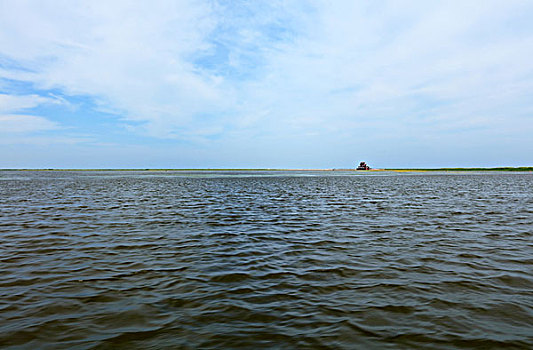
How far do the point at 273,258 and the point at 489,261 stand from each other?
7.73 m

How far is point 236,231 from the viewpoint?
647 inches

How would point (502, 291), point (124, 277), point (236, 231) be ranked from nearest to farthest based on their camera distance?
point (502, 291) → point (124, 277) → point (236, 231)

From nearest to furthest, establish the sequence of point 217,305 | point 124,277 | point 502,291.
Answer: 1. point 217,305
2. point 502,291
3. point 124,277

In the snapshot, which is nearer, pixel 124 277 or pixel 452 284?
pixel 452 284

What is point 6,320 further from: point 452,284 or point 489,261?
point 489,261

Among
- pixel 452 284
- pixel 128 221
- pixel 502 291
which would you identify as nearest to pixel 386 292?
pixel 452 284

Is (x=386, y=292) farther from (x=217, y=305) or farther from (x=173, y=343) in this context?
(x=173, y=343)

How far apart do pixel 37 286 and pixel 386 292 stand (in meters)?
9.89

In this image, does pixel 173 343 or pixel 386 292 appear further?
pixel 386 292

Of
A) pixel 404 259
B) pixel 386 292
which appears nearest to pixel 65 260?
pixel 386 292

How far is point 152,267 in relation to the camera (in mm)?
10344

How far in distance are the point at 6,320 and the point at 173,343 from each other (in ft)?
13.3

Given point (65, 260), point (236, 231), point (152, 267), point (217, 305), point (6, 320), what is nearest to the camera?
point (6, 320)

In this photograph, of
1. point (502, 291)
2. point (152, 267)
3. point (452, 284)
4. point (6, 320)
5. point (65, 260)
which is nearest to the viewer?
point (6, 320)
